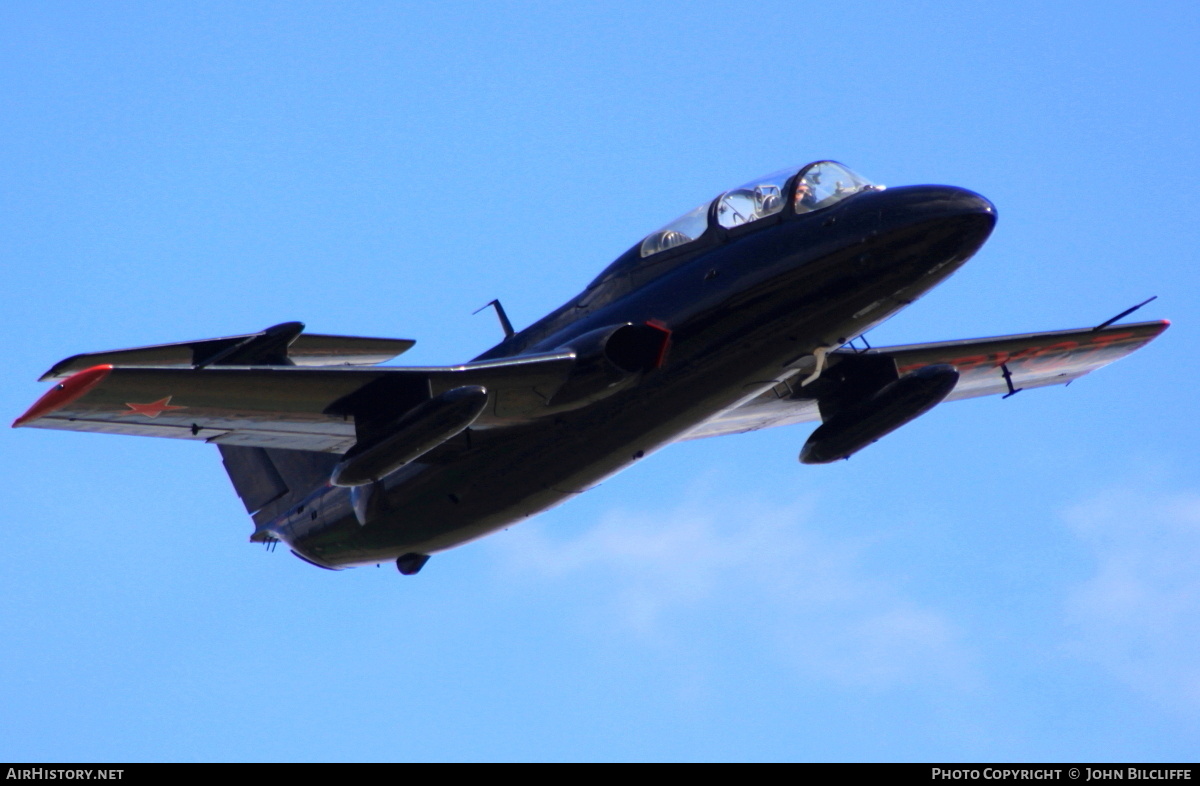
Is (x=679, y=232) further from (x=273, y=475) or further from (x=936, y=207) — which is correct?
(x=273, y=475)

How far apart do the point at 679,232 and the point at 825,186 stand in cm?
213

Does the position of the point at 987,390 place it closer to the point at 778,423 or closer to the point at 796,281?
the point at 778,423

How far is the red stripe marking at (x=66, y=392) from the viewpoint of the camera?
16.2m

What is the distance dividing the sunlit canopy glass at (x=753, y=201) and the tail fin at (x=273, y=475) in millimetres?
8073

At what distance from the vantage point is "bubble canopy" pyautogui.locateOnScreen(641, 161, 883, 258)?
60.7 feet

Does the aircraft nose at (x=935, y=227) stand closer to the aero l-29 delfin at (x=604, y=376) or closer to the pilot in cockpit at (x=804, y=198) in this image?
the aero l-29 delfin at (x=604, y=376)

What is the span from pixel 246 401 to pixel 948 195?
9275 millimetres

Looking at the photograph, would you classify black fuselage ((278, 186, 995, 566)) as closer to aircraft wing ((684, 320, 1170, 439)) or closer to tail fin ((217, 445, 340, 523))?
tail fin ((217, 445, 340, 523))

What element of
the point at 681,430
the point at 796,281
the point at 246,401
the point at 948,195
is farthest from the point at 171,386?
the point at 948,195

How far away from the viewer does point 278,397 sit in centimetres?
1859
